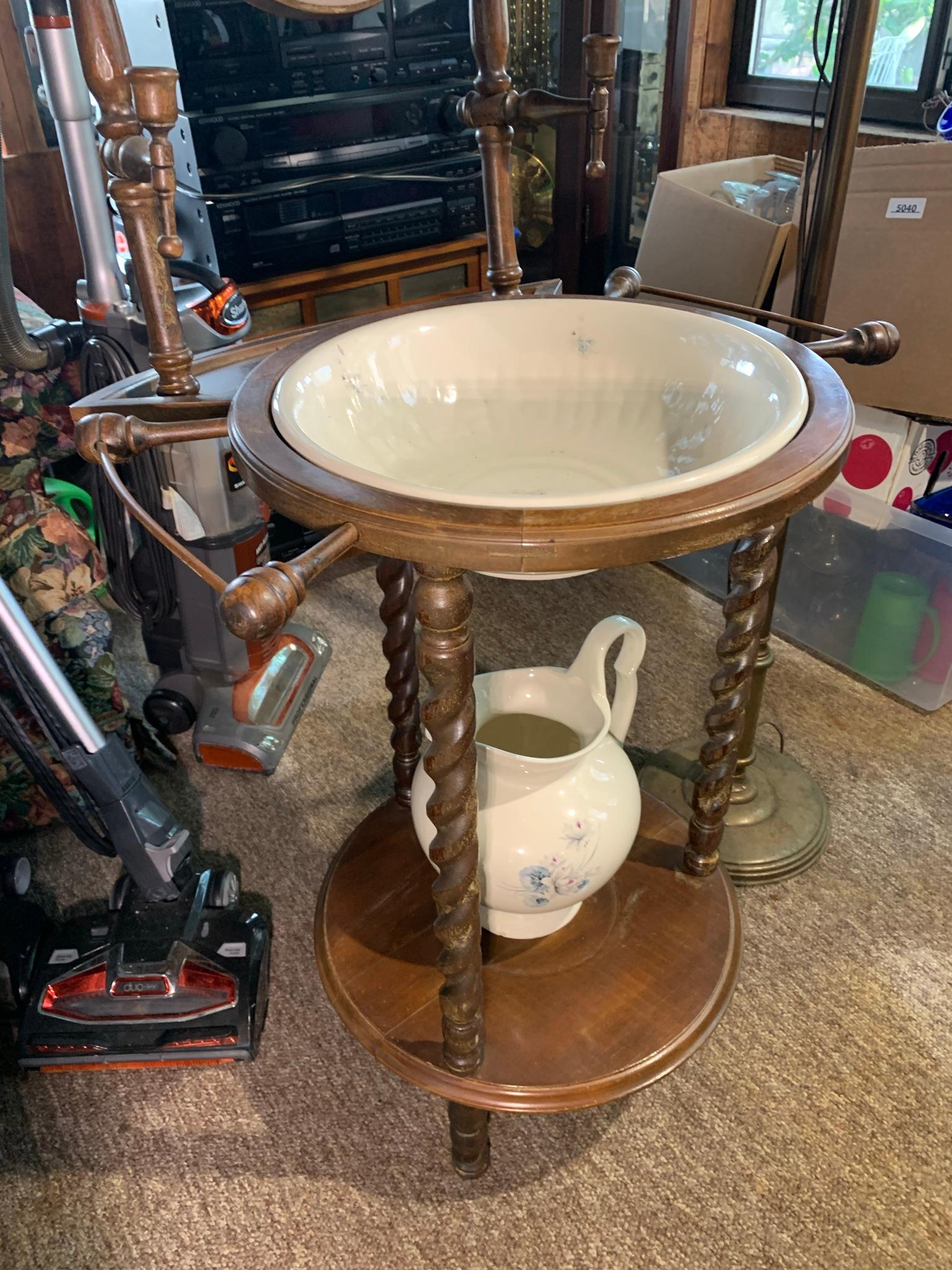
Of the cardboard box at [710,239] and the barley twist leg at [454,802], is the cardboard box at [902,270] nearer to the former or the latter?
the cardboard box at [710,239]

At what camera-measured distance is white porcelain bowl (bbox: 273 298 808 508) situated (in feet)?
2.80

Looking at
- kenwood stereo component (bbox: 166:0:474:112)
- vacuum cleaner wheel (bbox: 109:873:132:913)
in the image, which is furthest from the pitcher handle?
kenwood stereo component (bbox: 166:0:474:112)

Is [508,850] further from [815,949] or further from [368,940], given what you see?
[815,949]

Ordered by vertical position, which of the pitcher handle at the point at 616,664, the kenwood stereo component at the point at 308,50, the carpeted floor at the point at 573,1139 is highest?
the kenwood stereo component at the point at 308,50

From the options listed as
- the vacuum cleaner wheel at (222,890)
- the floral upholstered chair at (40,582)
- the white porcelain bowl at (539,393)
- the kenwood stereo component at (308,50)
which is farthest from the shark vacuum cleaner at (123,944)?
the kenwood stereo component at (308,50)

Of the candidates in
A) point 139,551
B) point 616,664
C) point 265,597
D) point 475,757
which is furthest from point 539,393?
point 139,551

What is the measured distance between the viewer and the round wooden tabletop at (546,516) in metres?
0.63

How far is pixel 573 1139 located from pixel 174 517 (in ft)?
3.25

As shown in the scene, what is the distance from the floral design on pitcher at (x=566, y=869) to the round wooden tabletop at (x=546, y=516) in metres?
0.40

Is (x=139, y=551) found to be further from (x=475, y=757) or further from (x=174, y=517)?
(x=475, y=757)

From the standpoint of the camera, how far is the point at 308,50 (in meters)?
1.73

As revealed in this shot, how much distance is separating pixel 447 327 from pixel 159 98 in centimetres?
32

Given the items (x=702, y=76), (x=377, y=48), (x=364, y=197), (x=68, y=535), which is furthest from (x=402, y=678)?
(x=702, y=76)

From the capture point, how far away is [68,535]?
4.75 feet
